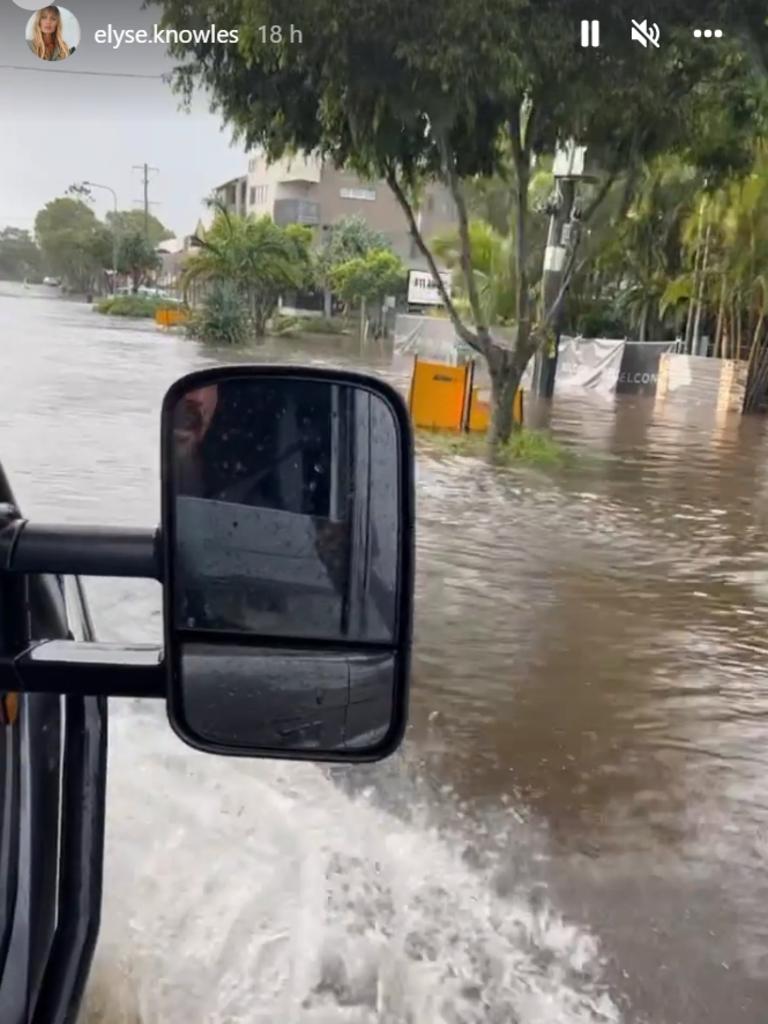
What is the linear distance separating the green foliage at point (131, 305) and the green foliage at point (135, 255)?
0.12m

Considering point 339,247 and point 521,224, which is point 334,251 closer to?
point 339,247

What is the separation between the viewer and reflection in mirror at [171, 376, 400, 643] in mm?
1046

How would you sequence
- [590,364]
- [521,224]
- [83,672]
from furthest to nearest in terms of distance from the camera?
1. [590,364]
2. [521,224]
3. [83,672]

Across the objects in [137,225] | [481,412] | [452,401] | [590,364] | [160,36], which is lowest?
[590,364]

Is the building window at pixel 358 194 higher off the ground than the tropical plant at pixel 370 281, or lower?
higher

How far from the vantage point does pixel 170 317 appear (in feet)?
12.4

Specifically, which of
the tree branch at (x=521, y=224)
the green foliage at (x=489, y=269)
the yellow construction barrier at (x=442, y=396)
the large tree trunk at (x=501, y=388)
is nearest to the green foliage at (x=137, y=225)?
the tree branch at (x=521, y=224)

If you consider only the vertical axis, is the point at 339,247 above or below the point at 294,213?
below

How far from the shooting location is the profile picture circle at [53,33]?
252 centimetres

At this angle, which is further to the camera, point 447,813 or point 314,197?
point 314,197

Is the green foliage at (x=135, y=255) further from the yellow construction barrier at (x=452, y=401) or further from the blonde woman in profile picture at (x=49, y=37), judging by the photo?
the yellow construction barrier at (x=452, y=401)

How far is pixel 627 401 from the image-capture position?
19109 mm

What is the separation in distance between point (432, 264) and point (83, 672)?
797cm

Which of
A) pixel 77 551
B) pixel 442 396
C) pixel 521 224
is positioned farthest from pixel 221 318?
pixel 442 396
